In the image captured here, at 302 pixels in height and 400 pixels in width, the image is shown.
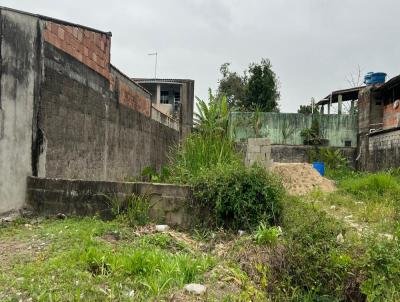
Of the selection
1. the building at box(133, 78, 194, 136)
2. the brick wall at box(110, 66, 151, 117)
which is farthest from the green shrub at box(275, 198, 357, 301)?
the building at box(133, 78, 194, 136)

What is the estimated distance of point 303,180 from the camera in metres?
10.8

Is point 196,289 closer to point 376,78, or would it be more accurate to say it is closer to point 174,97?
point 376,78

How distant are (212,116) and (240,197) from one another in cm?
237

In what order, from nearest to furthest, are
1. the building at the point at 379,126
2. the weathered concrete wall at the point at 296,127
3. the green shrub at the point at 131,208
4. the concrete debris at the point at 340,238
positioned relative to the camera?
the concrete debris at the point at 340,238 → the green shrub at the point at 131,208 → the building at the point at 379,126 → the weathered concrete wall at the point at 296,127

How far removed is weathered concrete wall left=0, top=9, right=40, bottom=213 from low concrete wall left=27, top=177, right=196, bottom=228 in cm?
27

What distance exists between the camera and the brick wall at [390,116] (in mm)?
14566

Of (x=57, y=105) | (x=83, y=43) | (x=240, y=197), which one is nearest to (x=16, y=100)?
(x=57, y=105)

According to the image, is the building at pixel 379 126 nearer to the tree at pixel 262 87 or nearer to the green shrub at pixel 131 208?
the tree at pixel 262 87

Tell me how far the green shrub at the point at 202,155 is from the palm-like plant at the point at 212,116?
0.42m

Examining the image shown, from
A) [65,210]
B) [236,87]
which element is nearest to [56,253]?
[65,210]

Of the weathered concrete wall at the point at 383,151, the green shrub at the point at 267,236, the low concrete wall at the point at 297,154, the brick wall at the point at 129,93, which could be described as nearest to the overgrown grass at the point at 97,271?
the green shrub at the point at 267,236

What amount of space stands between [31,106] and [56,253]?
2.66 m

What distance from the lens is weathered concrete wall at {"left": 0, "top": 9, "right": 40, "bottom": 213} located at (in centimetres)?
502

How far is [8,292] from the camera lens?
9.35ft
